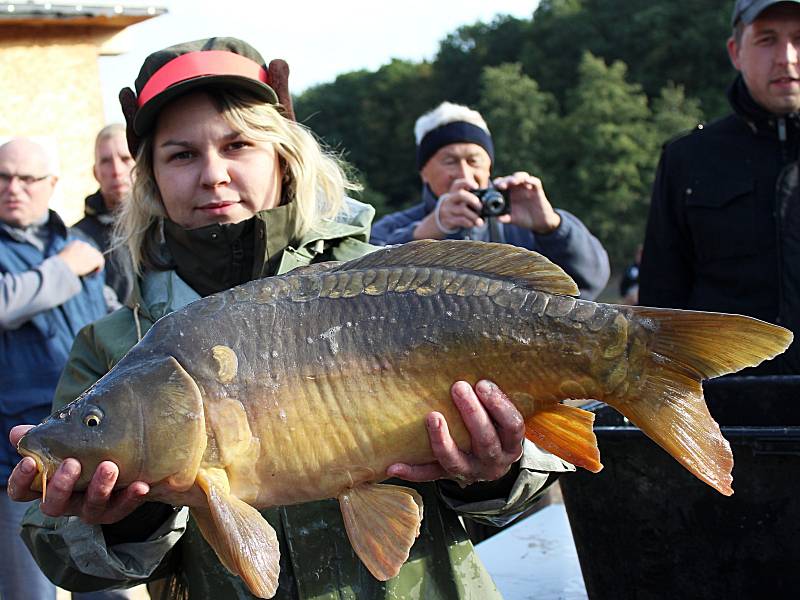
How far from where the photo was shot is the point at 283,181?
8.75 feet

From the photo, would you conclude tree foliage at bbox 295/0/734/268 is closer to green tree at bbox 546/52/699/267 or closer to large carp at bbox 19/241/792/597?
green tree at bbox 546/52/699/267

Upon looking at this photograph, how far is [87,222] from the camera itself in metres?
5.74

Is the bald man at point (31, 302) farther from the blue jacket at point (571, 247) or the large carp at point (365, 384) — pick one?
the large carp at point (365, 384)

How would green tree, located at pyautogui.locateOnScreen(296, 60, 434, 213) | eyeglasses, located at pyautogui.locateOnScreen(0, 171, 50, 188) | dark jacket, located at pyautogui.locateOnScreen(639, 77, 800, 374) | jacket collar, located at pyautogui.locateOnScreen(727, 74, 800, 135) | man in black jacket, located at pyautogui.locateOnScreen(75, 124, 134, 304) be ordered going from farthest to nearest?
1. green tree, located at pyautogui.locateOnScreen(296, 60, 434, 213)
2. man in black jacket, located at pyautogui.locateOnScreen(75, 124, 134, 304)
3. eyeglasses, located at pyautogui.locateOnScreen(0, 171, 50, 188)
4. jacket collar, located at pyautogui.locateOnScreen(727, 74, 800, 135)
5. dark jacket, located at pyautogui.locateOnScreen(639, 77, 800, 374)

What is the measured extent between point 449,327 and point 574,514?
3.28 ft

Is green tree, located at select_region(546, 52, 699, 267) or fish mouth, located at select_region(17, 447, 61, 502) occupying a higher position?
fish mouth, located at select_region(17, 447, 61, 502)

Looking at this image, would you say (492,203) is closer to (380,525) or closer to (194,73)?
(194,73)

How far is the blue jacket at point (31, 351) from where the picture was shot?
4.60 meters

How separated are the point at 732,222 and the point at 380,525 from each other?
2741 millimetres

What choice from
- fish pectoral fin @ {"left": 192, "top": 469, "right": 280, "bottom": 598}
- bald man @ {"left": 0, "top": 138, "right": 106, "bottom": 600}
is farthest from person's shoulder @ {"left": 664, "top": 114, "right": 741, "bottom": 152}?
fish pectoral fin @ {"left": 192, "top": 469, "right": 280, "bottom": 598}

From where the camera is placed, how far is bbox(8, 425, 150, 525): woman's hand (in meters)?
1.94

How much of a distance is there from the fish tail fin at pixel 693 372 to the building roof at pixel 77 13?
7182mm

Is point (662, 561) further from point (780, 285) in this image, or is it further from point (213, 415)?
point (780, 285)

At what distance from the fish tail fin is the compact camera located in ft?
8.80
